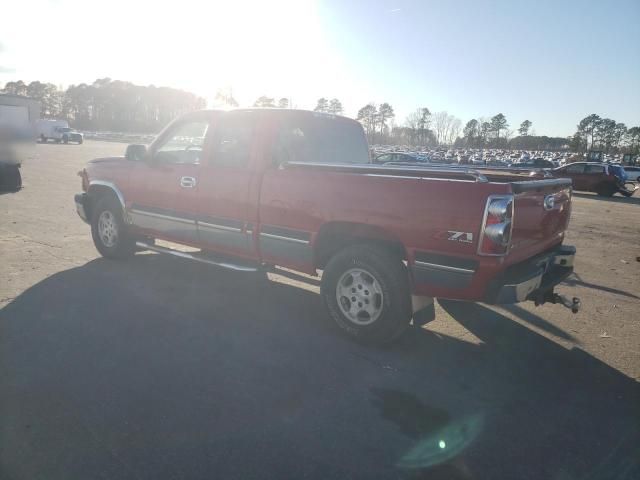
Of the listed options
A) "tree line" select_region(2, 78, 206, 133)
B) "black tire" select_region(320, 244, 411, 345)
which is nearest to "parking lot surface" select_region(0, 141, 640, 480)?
"black tire" select_region(320, 244, 411, 345)

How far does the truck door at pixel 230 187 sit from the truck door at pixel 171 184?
184 mm

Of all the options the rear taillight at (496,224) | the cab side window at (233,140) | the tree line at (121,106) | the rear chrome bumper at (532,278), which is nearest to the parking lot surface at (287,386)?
the rear chrome bumper at (532,278)

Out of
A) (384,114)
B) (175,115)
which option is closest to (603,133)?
(384,114)

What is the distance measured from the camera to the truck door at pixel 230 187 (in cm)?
475

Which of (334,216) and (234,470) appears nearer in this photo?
(234,470)

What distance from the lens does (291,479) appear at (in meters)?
2.42

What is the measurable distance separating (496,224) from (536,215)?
713mm

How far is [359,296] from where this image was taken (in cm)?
407

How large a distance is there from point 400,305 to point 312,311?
4.41ft

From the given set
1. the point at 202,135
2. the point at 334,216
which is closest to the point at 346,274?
the point at 334,216

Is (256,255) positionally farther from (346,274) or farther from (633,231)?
(633,231)

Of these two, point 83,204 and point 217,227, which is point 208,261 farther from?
point 83,204

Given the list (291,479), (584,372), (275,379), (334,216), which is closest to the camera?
(291,479)

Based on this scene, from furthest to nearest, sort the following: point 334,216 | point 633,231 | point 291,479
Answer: point 633,231 → point 334,216 → point 291,479
